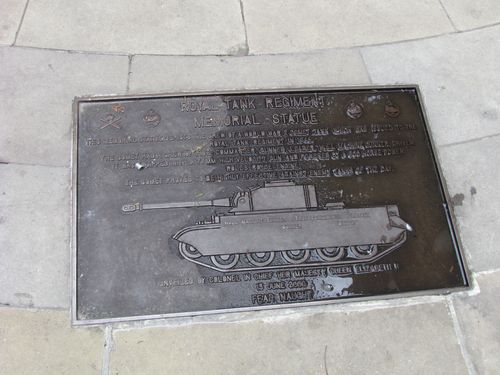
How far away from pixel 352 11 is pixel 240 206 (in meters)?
2.10

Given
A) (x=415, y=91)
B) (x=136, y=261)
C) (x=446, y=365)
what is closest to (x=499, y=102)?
(x=415, y=91)

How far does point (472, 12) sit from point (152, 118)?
9.64 ft

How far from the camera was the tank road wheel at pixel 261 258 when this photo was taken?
267 centimetres

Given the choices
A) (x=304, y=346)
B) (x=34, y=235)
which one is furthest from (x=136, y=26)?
(x=304, y=346)

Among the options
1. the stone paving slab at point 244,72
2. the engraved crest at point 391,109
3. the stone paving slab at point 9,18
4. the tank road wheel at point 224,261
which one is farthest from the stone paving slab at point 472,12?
the stone paving slab at point 9,18

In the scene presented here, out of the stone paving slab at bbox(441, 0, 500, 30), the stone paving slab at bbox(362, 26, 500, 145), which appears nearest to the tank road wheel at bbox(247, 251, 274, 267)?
the stone paving slab at bbox(362, 26, 500, 145)

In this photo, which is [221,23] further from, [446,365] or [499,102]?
[446,365]

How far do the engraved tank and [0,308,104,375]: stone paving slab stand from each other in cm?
77

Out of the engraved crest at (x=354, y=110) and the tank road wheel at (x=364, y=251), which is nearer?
the tank road wheel at (x=364, y=251)

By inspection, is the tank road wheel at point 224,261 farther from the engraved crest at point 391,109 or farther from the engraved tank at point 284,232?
the engraved crest at point 391,109

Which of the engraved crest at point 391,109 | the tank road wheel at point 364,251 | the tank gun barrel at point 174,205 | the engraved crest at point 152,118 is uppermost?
the engraved crest at point 152,118

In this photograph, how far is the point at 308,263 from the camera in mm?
2691

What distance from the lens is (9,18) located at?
3395 millimetres

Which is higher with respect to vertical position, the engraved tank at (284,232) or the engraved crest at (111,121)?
the engraved crest at (111,121)
